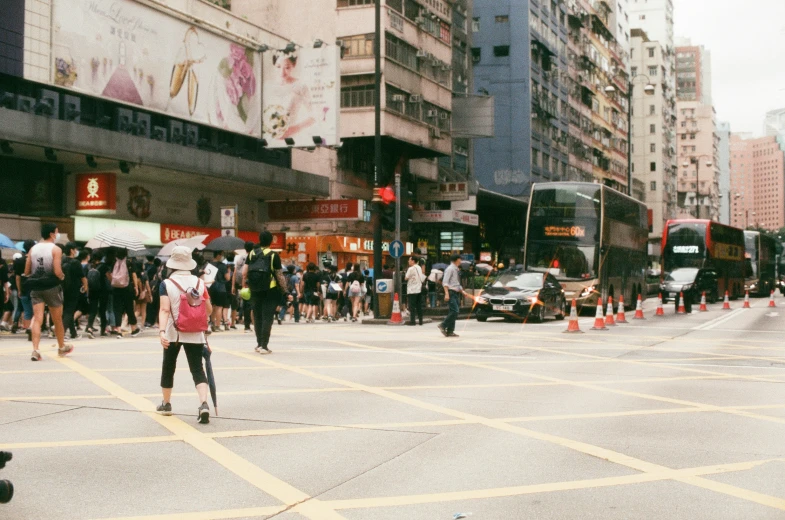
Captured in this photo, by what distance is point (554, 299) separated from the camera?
2794 cm

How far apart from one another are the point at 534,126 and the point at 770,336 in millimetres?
50160

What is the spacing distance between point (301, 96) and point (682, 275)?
17523 mm

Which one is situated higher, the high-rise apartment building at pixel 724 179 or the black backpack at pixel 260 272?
the high-rise apartment building at pixel 724 179

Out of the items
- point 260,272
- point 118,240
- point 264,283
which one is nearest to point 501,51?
point 118,240

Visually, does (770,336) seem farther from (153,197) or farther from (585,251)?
(153,197)

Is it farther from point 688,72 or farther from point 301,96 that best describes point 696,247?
point 688,72

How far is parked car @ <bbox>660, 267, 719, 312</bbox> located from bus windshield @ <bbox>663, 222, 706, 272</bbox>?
1010mm

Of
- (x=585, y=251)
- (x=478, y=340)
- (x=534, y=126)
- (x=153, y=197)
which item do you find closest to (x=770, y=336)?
(x=478, y=340)

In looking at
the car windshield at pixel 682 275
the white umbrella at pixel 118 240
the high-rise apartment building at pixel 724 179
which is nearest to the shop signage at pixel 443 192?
the car windshield at pixel 682 275

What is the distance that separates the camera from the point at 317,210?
125 ft

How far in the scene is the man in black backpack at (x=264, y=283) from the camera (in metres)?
14.2

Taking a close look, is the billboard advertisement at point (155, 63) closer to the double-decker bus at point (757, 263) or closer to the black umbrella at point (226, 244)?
the black umbrella at point (226, 244)

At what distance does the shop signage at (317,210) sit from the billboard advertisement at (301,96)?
459 cm

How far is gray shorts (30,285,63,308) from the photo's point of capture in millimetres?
12609
